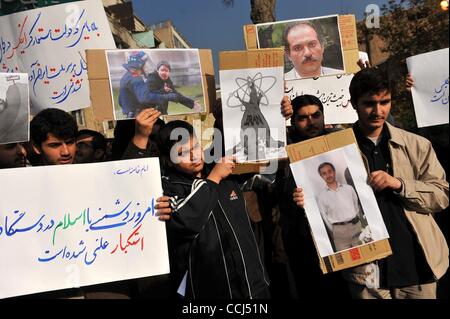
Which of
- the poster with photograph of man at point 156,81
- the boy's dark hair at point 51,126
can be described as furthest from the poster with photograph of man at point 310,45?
the boy's dark hair at point 51,126

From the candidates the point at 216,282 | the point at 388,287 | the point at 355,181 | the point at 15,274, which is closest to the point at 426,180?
the point at 355,181

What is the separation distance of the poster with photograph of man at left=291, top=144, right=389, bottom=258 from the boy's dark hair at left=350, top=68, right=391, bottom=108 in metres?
0.28

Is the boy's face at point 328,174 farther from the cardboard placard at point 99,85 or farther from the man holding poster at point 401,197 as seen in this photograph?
the cardboard placard at point 99,85

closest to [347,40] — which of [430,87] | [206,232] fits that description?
[430,87]

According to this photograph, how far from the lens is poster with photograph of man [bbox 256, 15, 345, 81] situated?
3.19 m

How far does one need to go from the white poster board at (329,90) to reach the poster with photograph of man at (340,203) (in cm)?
129

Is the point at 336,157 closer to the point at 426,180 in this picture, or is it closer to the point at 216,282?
the point at 426,180

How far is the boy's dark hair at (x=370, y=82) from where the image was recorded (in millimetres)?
2318

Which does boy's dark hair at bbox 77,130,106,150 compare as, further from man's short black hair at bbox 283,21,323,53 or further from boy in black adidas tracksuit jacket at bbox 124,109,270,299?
man's short black hair at bbox 283,21,323,53

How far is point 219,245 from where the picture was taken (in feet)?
7.48

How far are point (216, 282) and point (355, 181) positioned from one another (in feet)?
2.77

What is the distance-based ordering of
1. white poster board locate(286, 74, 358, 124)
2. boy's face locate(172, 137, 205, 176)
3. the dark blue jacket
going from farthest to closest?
white poster board locate(286, 74, 358, 124) < the dark blue jacket < boy's face locate(172, 137, 205, 176)

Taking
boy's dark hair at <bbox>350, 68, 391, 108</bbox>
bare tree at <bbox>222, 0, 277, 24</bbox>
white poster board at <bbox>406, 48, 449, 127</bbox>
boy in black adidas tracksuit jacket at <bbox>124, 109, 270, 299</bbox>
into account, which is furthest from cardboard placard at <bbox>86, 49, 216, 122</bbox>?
bare tree at <bbox>222, 0, 277, 24</bbox>

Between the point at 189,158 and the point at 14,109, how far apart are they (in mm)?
1061
